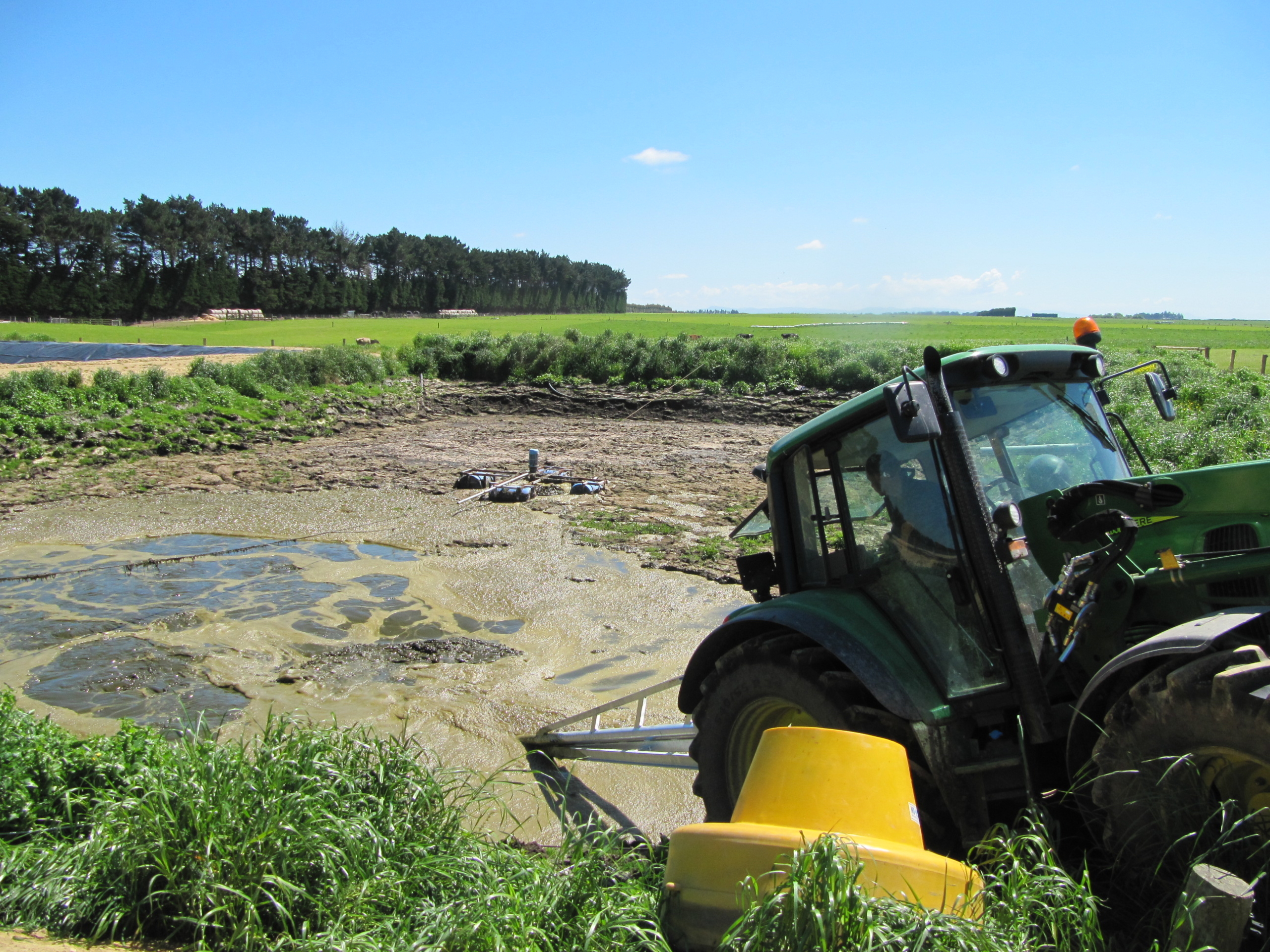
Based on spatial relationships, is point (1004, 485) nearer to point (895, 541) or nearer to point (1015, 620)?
point (895, 541)

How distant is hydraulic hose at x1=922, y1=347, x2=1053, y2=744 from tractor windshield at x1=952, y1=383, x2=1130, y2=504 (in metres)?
0.19

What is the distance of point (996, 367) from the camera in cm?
324

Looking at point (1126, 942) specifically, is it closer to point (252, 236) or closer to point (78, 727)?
point (78, 727)

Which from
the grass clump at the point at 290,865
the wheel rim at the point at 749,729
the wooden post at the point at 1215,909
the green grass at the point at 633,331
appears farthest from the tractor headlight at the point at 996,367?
the green grass at the point at 633,331

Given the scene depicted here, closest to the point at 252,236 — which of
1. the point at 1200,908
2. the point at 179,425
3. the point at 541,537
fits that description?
the point at 179,425

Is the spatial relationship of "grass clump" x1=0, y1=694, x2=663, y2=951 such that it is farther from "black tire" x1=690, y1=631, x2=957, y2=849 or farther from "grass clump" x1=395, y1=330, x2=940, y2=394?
"grass clump" x1=395, y1=330, x2=940, y2=394

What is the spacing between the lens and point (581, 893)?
116 inches

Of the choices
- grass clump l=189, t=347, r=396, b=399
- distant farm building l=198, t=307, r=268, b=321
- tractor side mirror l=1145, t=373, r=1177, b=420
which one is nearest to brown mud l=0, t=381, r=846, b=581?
grass clump l=189, t=347, r=396, b=399

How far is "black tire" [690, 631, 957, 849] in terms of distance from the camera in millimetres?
3119

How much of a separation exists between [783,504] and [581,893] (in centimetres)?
207

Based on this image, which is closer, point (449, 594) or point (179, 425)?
point (449, 594)

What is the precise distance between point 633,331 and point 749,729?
213 feet

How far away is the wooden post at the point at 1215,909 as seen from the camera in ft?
6.56

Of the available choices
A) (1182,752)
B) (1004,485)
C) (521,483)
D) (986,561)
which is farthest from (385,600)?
(1182,752)
